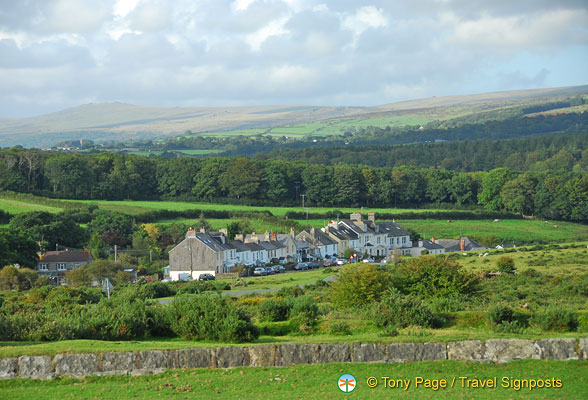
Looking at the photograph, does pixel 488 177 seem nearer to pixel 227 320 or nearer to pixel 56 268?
pixel 56 268

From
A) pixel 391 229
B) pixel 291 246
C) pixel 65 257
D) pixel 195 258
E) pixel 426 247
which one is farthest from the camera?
pixel 391 229

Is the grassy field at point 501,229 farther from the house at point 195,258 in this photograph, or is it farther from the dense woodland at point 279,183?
the house at point 195,258

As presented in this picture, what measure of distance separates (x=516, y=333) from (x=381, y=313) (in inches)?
159

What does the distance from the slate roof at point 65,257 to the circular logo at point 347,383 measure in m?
57.0

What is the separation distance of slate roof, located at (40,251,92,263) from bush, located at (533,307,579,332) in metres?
54.8

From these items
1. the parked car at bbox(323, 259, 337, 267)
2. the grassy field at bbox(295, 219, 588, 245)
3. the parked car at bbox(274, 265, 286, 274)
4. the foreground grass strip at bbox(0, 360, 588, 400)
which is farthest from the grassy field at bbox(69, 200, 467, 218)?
the foreground grass strip at bbox(0, 360, 588, 400)

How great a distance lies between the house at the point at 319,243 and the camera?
273ft

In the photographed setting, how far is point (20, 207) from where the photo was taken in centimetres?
9312

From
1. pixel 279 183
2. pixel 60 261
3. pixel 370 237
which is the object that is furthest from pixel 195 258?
pixel 279 183

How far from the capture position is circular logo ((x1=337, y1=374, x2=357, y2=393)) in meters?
15.6

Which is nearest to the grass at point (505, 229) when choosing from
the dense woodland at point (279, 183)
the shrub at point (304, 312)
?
the dense woodland at point (279, 183)

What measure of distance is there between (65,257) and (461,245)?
42.0m

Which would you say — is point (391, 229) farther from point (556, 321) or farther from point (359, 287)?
point (556, 321)

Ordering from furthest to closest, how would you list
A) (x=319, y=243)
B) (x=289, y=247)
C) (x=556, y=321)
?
(x=319, y=243) → (x=289, y=247) → (x=556, y=321)
